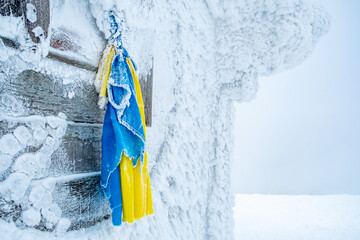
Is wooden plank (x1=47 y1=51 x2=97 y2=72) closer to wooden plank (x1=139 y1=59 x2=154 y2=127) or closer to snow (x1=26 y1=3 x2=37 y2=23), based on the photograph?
snow (x1=26 y1=3 x2=37 y2=23)

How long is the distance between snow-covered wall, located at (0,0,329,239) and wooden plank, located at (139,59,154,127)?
5 centimetres

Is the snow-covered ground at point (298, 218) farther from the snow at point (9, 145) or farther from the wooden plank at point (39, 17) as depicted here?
the wooden plank at point (39, 17)

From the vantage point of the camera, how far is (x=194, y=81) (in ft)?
5.07

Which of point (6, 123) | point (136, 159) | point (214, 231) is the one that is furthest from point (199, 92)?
point (6, 123)

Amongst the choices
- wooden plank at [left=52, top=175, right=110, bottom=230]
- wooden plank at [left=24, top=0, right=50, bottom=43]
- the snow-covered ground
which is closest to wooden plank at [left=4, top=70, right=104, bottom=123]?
wooden plank at [left=24, top=0, right=50, bottom=43]

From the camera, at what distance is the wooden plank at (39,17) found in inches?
25.3

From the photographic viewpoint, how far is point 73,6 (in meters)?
0.78

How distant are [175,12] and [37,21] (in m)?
0.88

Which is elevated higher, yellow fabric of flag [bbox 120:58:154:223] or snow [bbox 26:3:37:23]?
snow [bbox 26:3:37:23]

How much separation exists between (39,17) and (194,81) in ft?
3.36

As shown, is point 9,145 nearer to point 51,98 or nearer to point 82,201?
point 51,98

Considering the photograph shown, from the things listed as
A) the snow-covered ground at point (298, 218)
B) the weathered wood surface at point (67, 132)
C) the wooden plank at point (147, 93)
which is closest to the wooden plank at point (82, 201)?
the weathered wood surface at point (67, 132)

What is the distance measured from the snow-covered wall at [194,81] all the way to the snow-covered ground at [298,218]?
208cm

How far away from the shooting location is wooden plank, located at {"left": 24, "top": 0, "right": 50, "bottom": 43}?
2.11 ft
